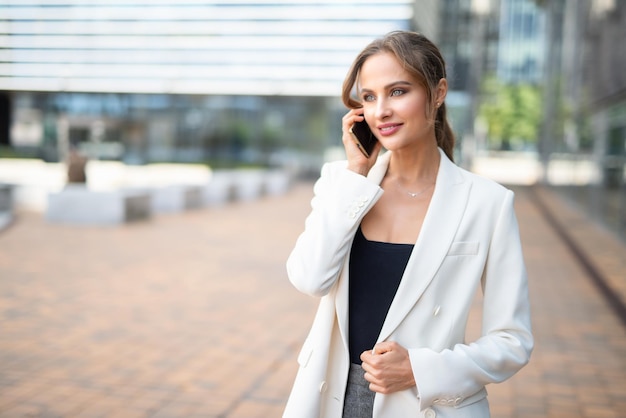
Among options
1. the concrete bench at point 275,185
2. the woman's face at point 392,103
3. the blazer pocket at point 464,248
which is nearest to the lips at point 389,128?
the woman's face at point 392,103

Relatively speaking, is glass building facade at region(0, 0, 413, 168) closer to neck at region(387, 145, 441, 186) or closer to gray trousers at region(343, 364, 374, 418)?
A: neck at region(387, 145, 441, 186)

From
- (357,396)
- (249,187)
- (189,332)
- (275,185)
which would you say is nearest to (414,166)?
(357,396)

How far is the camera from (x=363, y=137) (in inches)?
73.9

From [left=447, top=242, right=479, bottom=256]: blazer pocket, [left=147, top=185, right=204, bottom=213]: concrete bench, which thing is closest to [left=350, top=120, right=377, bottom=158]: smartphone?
[left=447, top=242, right=479, bottom=256]: blazer pocket

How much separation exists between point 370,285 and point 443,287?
19 cm

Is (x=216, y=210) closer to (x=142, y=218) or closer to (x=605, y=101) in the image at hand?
(x=142, y=218)

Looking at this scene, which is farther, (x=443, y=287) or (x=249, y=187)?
(x=249, y=187)

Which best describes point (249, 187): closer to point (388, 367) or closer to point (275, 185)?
point (275, 185)

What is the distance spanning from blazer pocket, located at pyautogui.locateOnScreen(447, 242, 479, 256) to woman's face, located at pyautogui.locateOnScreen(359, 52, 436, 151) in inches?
11.5

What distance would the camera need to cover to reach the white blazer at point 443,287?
171 cm

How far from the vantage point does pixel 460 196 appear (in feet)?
5.94

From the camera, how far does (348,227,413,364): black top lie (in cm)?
178

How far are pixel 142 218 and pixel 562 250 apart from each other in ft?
27.7

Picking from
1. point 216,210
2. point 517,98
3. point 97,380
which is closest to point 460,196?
point 97,380
